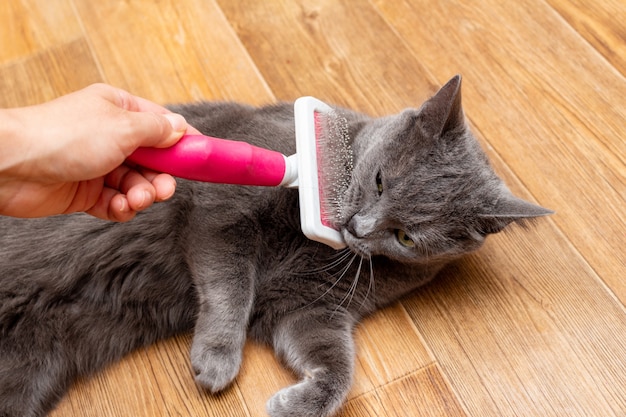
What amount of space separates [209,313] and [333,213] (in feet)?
1.30

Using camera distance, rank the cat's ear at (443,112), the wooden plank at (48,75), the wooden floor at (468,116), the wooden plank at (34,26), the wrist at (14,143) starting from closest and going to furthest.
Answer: the wrist at (14,143) < the cat's ear at (443,112) < the wooden floor at (468,116) < the wooden plank at (48,75) < the wooden plank at (34,26)

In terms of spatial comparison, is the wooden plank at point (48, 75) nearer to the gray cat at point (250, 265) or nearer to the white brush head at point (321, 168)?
the gray cat at point (250, 265)

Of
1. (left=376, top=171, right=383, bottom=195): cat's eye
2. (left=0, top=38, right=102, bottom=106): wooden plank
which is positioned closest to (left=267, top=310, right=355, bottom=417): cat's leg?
(left=376, top=171, right=383, bottom=195): cat's eye

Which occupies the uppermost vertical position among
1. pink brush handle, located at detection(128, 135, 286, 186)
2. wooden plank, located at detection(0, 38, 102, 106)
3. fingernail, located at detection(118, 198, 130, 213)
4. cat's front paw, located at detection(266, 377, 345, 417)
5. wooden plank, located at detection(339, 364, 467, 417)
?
pink brush handle, located at detection(128, 135, 286, 186)

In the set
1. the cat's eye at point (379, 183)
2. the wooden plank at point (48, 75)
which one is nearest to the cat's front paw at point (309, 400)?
the cat's eye at point (379, 183)

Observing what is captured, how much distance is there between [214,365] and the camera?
1354mm

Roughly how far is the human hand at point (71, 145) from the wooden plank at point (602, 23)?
1445 millimetres

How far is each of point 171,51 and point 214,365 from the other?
1.10m

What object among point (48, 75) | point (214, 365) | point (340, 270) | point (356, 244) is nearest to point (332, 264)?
point (340, 270)

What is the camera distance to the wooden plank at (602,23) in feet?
6.06

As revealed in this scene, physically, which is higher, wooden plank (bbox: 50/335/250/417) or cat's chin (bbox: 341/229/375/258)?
cat's chin (bbox: 341/229/375/258)

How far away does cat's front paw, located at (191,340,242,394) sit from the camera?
4.44 feet

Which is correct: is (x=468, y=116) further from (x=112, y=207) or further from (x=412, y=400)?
(x=112, y=207)

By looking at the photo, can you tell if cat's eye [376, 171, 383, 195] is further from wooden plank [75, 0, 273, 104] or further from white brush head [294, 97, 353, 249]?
wooden plank [75, 0, 273, 104]
